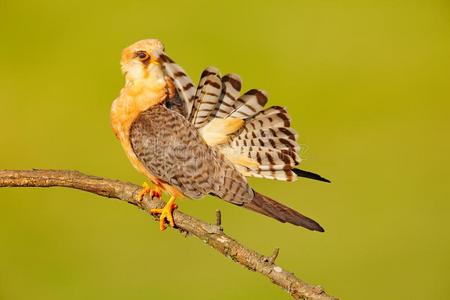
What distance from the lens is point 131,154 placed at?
260 cm

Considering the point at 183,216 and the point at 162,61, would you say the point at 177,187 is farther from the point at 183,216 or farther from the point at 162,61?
the point at 162,61

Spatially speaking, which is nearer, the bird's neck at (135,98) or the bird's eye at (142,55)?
the bird's eye at (142,55)

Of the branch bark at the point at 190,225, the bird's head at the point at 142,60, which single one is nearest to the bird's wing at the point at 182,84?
the bird's head at the point at 142,60

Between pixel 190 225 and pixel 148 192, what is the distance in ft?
1.14

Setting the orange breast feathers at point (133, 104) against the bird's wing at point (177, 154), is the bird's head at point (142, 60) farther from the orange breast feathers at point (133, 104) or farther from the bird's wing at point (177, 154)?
the bird's wing at point (177, 154)

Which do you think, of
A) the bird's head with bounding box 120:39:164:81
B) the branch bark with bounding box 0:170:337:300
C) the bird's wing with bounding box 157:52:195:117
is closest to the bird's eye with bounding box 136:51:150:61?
the bird's head with bounding box 120:39:164:81

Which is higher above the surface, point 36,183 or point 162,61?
point 162,61

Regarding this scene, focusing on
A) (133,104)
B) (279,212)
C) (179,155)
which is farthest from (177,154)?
(279,212)

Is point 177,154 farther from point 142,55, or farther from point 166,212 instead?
point 142,55

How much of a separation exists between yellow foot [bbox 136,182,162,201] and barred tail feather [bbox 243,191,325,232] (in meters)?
0.35

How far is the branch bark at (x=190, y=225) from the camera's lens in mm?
1961

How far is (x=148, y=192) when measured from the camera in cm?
246

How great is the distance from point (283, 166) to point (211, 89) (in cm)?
35

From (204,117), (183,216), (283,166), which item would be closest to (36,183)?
(183,216)
